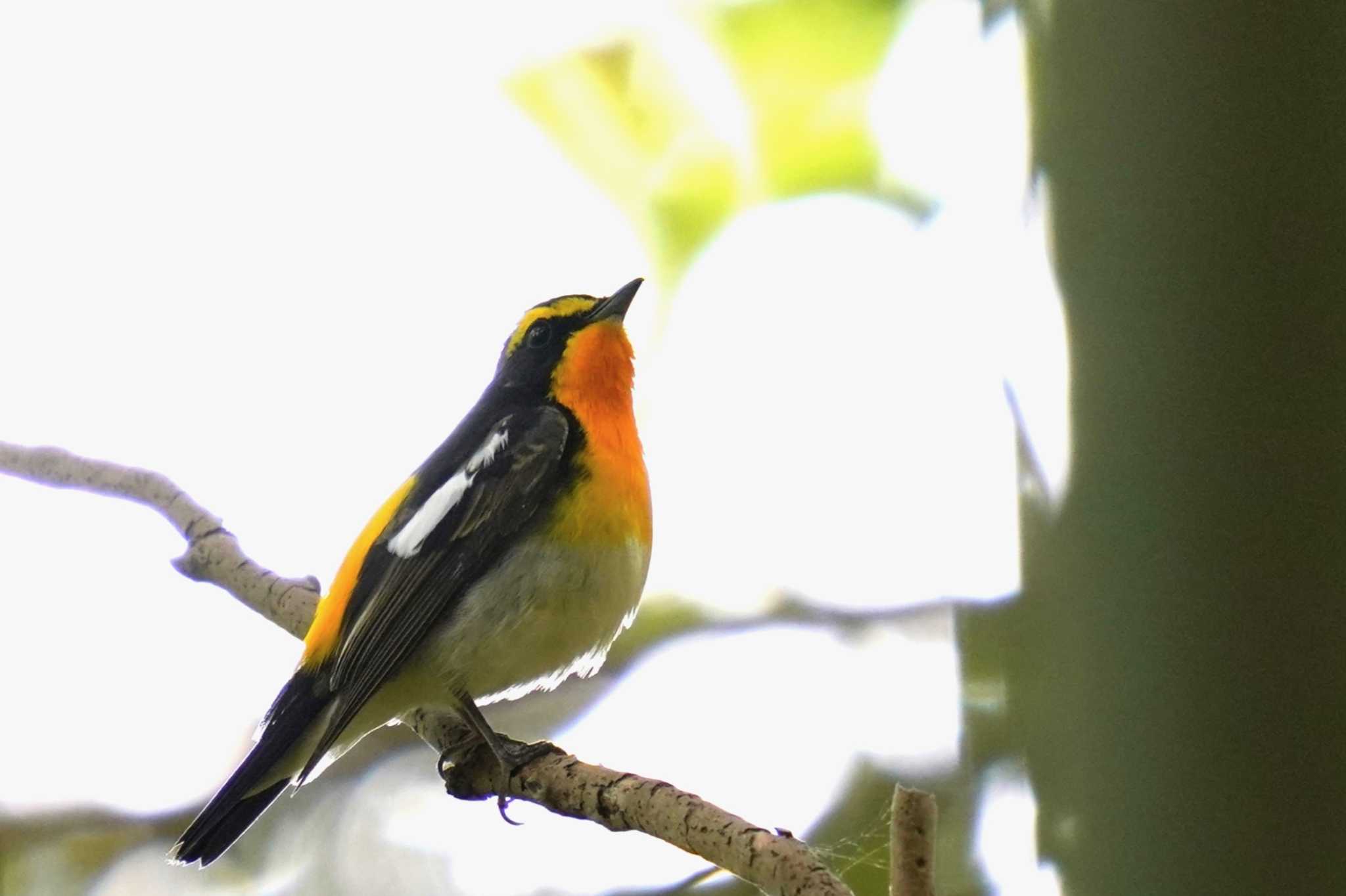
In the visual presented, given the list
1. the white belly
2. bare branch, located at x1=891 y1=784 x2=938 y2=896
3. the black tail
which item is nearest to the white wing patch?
the white belly

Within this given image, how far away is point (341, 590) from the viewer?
334 cm

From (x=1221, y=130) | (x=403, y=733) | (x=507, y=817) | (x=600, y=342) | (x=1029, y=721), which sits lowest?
(x=403, y=733)

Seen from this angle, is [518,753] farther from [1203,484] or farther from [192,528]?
[1203,484]

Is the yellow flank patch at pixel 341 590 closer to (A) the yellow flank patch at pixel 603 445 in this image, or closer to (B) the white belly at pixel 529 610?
(B) the white belly at pixel 529 610

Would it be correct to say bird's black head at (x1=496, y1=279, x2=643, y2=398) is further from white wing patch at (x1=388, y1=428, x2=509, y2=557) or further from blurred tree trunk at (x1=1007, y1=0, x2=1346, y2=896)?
blurred tree trunk at (x1=1007, y1=0, x2=1346, y2=896)

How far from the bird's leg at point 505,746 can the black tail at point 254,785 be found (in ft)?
1.08

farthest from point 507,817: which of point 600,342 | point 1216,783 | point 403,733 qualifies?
point 1216,783

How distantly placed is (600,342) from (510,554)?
84cm

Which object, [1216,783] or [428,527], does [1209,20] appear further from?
[428,527]

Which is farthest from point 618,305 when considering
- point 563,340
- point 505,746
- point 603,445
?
point 505,746

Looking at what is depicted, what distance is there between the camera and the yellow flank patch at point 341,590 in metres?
3.19

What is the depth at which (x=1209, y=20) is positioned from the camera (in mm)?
993

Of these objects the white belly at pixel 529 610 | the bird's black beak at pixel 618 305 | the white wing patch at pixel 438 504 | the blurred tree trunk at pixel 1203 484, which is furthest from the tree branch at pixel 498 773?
the bird's black beak at pixel 618 305

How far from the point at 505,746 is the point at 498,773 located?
6 cm
